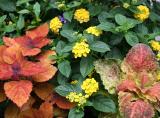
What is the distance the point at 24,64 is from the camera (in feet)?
6.27

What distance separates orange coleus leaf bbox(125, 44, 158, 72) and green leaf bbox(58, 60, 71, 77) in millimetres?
299

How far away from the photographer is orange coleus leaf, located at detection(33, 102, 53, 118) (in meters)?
1.89

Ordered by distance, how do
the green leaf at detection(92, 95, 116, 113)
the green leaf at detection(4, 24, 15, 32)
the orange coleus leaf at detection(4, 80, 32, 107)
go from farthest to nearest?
the green leaf at detection(4, 24, 15, 32) < the green leaf at detection(92, 95, 116, 113) < the orange coleus leaf at detection(4, 80, 32, 107)

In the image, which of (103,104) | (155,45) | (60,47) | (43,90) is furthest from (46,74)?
(155,45)

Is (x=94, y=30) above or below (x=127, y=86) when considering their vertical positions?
above

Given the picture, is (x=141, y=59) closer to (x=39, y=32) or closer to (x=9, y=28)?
(x=39, y=32)

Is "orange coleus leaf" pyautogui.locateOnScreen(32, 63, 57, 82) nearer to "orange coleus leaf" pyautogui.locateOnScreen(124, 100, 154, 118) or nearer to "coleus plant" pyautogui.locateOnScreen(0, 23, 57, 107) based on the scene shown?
"coleus plant" pyautogui.locateOnScreen(0, 23, 57, 107)

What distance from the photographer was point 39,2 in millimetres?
2451

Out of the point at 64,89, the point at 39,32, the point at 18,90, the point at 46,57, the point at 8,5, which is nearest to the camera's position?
the point at 18,90

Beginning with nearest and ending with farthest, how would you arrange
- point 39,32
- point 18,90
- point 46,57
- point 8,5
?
point 18,90 → point 46,57 → point 39,32 → point 8,5

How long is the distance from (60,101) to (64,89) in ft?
0.25

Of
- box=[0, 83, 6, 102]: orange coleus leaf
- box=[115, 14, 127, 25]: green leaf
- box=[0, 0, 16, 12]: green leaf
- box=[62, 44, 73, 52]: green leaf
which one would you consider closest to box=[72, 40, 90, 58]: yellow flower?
box=[62, 44, 73, 52]: green leaf

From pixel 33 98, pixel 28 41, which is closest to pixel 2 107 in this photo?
pixel 33 98

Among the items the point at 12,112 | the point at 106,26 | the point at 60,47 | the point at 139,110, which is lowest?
the point at 12,112
